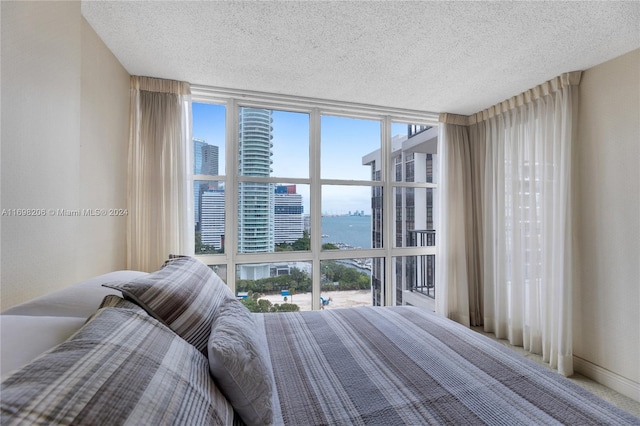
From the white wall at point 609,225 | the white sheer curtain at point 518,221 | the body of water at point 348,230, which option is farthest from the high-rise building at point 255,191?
the white wall at point 609,225

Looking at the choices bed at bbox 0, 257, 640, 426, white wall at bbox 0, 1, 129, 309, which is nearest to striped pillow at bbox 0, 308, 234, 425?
bed at bbox 0, 257, 640, 426

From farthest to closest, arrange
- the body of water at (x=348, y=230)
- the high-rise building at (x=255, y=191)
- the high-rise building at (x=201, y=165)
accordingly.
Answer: the body of water at (x=348, y=230) < the high-rise building at (x=255, y=191) < the high-rise building at (x=201, y=165)

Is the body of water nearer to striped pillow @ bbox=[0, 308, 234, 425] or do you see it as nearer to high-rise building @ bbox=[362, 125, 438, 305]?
high-rise building @ bbox=[362, 125, 438, 305]

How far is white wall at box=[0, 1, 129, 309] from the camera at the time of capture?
3.23 ft

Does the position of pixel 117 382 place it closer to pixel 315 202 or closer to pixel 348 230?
pixel 315 202

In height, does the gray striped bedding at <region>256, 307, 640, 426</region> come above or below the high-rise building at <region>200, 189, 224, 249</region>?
below

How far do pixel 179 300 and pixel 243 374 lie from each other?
42cm

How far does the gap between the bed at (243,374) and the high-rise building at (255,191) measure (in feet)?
4.59

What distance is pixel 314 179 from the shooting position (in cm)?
304

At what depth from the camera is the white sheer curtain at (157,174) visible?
2.37 metres

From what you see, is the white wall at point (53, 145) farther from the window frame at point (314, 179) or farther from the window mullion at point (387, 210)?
the window mullion at point (387, 210)

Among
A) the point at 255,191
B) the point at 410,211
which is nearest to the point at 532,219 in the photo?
the point at 410,211

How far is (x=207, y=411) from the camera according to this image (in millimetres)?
684

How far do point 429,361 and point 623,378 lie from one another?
2135mm
